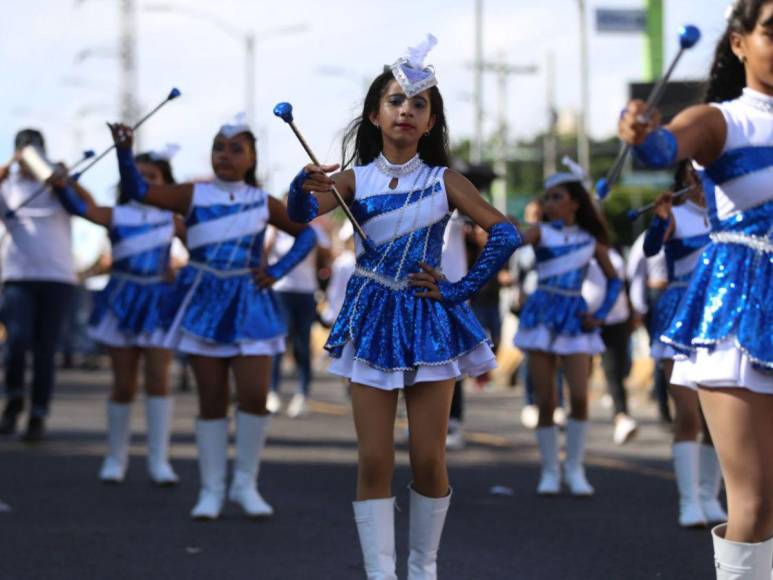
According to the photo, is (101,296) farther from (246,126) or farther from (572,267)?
(572,267)

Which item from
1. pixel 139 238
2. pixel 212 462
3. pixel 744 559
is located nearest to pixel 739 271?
pixel 744 559

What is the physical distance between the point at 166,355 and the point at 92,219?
37.5 inches

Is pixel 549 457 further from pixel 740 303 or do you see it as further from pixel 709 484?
pixel 740 303

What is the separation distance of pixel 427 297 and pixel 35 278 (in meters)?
6.59

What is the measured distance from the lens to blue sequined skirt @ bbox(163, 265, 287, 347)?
339 inches

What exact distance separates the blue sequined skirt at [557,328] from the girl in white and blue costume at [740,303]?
16.8ft

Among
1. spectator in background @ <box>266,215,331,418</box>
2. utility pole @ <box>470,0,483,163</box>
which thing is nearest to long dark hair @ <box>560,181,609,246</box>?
spectator in background @ <box>266,215,331,418</box>

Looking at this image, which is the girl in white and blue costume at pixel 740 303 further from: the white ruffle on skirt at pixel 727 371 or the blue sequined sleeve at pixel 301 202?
the blue sequined sleeve at pixel 301 202

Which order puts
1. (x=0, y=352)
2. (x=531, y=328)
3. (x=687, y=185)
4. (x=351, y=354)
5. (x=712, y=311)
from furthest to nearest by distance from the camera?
(x=0, y=352), (x=531, y=328), (x=687, y=185), (x=351, y=354), (x=712, y=311)

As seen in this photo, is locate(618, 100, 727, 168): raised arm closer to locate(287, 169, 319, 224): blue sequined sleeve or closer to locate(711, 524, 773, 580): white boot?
locate(711, 524, 773, 580): white boot

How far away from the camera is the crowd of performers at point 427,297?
15.8 ft

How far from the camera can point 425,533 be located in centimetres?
606

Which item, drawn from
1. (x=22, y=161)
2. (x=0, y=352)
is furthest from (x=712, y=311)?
(x=0, y=352)

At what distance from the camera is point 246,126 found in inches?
350
